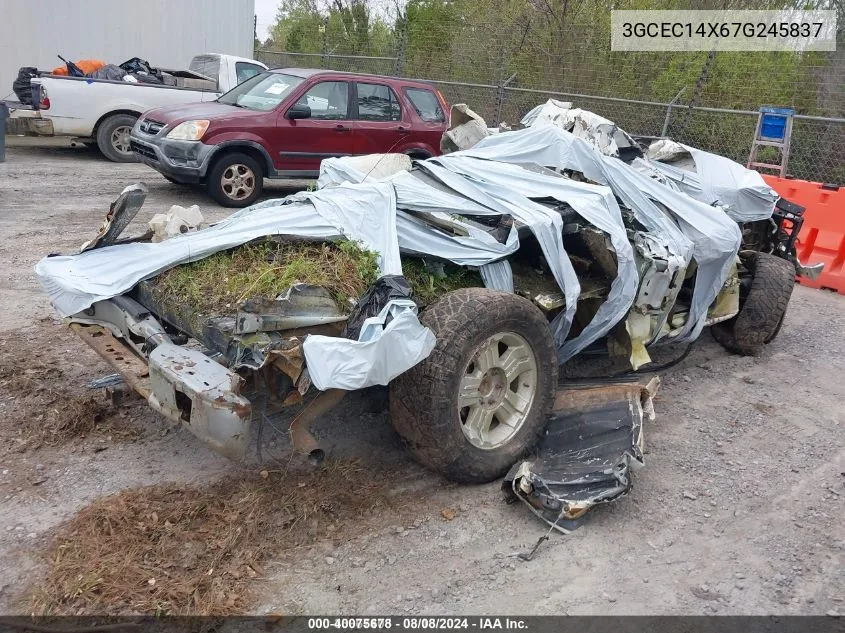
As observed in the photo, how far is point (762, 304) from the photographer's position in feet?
18.6

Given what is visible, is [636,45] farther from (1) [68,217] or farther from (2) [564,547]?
(2) [564,547]

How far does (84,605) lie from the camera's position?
2.83 m

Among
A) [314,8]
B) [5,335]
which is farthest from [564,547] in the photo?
[314,8]

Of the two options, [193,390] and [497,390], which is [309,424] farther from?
[497,390]

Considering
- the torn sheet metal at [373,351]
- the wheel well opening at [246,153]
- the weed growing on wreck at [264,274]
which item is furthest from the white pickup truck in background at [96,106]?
the torn sheet metal at [373,351]

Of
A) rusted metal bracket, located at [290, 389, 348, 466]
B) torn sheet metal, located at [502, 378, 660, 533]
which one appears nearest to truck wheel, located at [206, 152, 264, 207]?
torn sheet metal, located at [502, 378, 660, 533]

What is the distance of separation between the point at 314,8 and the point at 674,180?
22880 millimetres

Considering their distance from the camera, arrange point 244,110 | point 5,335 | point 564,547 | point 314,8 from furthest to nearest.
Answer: point 314,8 → point 244,110 → point 5,335 → point 564,547

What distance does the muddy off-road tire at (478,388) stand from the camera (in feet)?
11.3

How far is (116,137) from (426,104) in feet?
18.1

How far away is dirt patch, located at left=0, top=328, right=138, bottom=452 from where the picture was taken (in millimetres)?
4043

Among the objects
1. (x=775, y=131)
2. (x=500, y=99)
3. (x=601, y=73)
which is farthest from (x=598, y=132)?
(x=601, y=73)

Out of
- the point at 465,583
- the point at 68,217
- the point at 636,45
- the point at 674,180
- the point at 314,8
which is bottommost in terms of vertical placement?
the point at 465,583

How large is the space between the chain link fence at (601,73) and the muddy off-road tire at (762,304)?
5487 mm
